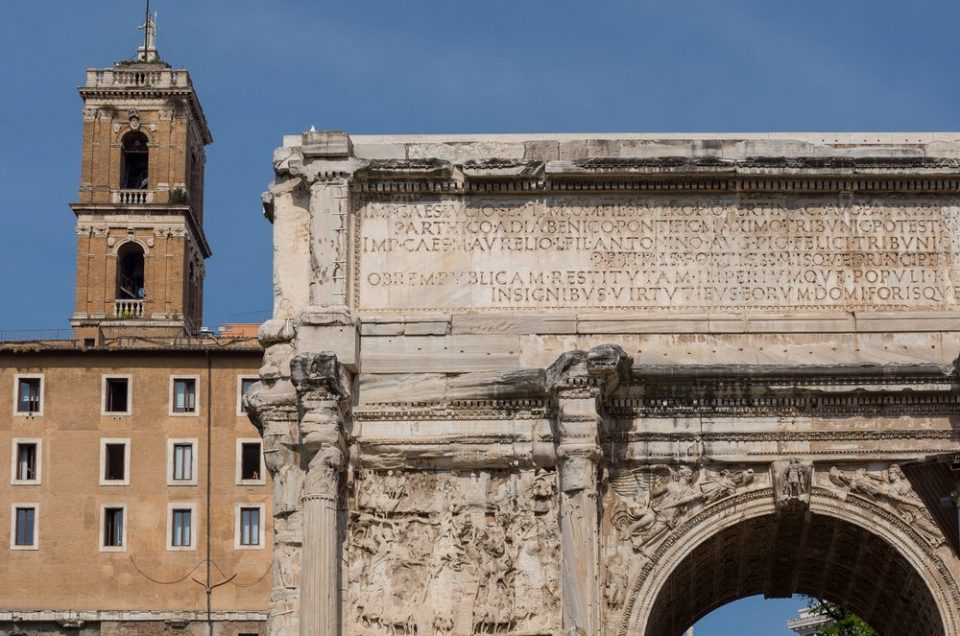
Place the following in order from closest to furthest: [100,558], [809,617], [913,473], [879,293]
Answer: [913,473] → [879,293] → [100,558] → [809,617]

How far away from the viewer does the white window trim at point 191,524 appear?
51156 mm

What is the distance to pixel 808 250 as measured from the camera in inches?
993

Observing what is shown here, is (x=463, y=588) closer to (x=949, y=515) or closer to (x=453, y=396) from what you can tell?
(x=453, y=396)

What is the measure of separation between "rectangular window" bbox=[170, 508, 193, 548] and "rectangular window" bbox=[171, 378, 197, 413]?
2266mm

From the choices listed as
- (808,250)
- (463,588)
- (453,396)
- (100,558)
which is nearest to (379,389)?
(453,396)

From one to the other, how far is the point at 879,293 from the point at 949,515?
267cm

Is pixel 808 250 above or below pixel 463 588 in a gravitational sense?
above

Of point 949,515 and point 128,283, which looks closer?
point 949,515

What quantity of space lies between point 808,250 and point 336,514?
5.85m

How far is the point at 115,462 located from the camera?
5188cm

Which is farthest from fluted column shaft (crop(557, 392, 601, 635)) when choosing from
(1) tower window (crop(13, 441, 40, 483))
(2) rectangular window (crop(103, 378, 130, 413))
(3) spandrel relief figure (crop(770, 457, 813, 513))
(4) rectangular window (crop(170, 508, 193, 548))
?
(1) tower window (crop(13, 441, 40, 483))

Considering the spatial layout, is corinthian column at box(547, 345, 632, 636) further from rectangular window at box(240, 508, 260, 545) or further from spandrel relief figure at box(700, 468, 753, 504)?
rectangular window at box(240, 508, 260, 545)

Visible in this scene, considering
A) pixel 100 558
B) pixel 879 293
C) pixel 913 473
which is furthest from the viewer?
pixel 100 558

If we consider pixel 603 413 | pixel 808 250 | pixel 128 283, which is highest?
pixel 128 283
